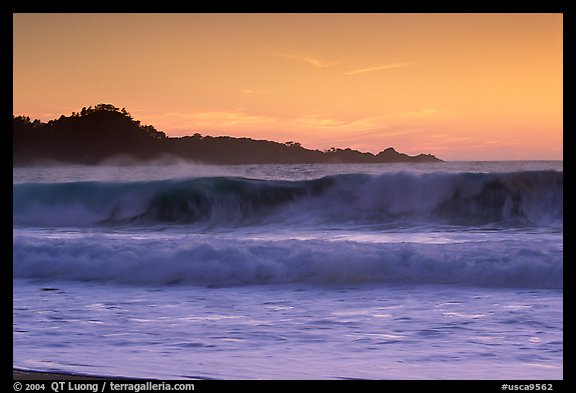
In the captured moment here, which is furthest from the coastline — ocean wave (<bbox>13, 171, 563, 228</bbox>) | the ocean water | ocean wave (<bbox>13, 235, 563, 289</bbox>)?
ocean wave (<bbox>13, 171, 563, 228</bbox>)

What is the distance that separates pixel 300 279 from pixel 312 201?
689 cm

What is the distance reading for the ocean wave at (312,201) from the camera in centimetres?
1220

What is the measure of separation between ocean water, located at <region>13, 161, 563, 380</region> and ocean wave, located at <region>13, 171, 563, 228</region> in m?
0.04

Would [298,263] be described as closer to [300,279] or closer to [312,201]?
[300,279]

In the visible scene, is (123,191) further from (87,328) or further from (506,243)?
(87,328)

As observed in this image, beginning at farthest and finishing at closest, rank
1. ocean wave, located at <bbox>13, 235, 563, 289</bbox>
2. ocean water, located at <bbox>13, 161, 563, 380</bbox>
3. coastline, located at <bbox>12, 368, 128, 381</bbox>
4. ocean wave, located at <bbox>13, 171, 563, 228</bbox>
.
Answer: ocean wave, located at <bbox>13, 171, 563, 228</bbox> < ocean wave, located at <bbox>13, 235, 563, 289</bbox> < ocean water, located at <bbox>13, 161, 563, 380</bbox> < coastline, located at <bbox>12, 368, 128, 381</bbox>

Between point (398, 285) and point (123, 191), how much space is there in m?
9.60

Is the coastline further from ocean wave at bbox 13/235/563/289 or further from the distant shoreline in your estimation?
the distant shoreline

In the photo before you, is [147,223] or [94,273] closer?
[94,273]

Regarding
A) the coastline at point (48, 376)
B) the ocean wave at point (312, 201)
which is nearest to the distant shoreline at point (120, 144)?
the ocean wave at point (312, 201)

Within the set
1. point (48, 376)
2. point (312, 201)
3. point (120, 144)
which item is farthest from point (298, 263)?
point (120, 144)

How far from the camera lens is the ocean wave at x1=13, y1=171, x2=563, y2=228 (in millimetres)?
12203

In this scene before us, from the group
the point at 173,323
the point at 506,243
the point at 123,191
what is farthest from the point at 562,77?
the point at 123,191
